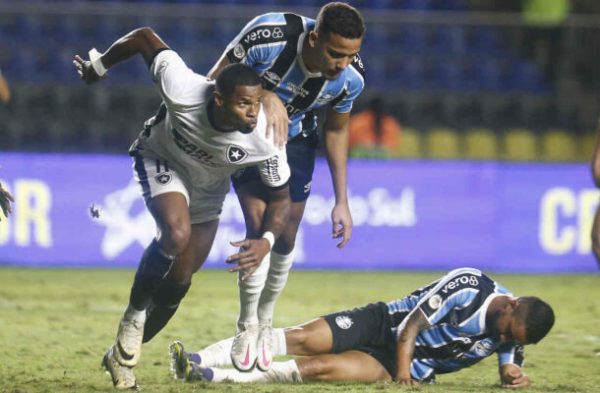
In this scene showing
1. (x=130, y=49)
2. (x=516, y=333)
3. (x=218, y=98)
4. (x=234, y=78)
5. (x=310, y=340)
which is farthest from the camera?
(x=310, y=340)

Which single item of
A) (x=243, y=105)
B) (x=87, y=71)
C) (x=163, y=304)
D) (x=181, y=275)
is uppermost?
(x=87, y=71)

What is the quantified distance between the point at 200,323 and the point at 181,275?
3.52 m

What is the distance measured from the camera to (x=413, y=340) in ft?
24.6

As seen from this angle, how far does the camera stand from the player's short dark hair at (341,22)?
698 cm

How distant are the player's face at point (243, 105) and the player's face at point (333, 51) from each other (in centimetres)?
62

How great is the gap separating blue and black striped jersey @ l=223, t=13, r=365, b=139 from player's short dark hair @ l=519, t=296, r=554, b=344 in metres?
1.76

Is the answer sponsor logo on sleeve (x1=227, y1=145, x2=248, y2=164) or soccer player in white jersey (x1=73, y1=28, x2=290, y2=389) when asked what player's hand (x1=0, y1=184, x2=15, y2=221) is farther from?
sponsor logo on sleeve (x1=227, y1=145, x2=248, y2=164)

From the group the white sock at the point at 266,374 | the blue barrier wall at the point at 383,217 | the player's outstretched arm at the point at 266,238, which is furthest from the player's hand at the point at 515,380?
the blue barrier wall at the point at 383,217

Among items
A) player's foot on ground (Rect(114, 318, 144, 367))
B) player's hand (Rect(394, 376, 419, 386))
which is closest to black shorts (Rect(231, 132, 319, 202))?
player's hand (Rect(394, 376, 419, 386))

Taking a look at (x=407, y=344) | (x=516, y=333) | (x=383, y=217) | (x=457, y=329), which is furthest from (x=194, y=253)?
(x=383, y=217)

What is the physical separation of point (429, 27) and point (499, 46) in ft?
4.46

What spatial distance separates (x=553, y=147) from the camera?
60.3ft

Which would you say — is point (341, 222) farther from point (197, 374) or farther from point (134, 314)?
point (134, 314)

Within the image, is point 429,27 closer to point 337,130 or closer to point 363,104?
point 363,104
